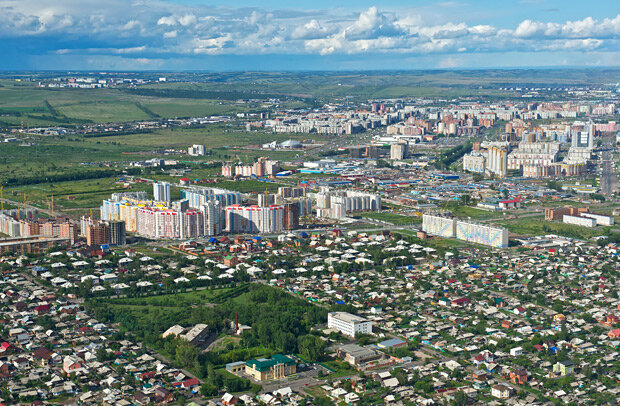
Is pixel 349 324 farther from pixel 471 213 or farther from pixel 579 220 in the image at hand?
pixel 471 213

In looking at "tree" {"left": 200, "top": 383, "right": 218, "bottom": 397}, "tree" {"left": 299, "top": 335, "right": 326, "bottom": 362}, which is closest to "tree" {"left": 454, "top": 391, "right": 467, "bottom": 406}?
"tree" {"left": 299, "top": 335, "right": 326, "bottom": 362}

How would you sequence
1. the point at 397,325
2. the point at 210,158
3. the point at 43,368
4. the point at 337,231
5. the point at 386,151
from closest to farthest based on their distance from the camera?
the point at 43,368
the point at 397,325
the point at 337,231
the point at 210,158
the point at 386,151

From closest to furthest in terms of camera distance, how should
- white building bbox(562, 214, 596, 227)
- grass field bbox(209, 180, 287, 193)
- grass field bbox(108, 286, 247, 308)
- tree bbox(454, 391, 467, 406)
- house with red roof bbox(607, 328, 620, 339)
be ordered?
tree bbox(454, 391, 467, 406), house with red roof bbox(607, 328, 620, 339), grass field bbox(108, 286, 247, 308), white building bbox(562, 214, 596, 227), grass field bbox(209, 180, 287, 193)

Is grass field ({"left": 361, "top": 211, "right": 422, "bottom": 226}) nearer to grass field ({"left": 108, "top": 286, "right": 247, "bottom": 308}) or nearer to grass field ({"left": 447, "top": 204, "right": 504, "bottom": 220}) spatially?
grass field ({"left": 447, "top": 204, "right": 504, "bottom": 220})

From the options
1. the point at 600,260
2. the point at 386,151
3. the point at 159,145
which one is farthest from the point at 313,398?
the point at 159,145

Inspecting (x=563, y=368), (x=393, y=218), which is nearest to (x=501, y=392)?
(x=563, y=368)

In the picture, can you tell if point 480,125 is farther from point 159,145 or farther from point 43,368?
point 43,368

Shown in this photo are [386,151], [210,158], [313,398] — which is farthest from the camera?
[386,151]
